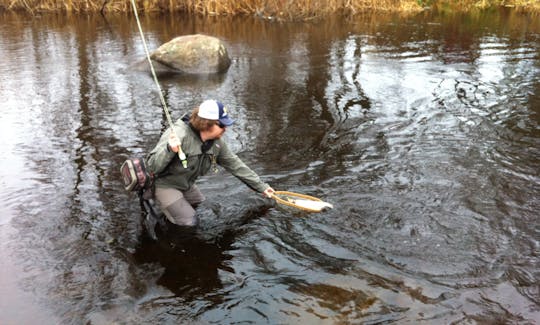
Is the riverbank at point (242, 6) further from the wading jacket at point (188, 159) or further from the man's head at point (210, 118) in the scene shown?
the man's head at point (210, 118)

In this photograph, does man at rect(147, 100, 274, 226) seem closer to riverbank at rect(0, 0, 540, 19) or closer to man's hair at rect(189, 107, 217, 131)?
man's hair at rect(189, 107, 217, 131)

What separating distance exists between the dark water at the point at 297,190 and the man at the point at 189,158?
0.52 metres

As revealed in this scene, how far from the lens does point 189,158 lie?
502cm

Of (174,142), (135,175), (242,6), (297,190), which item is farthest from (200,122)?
(242,6)

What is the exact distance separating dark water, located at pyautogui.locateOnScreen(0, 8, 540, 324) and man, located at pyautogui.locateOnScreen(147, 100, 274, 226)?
52 cm

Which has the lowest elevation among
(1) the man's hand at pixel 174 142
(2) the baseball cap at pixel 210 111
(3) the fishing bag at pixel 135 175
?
(3) the fishing bag at pixel 135 175

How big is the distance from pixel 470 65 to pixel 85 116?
10625mm

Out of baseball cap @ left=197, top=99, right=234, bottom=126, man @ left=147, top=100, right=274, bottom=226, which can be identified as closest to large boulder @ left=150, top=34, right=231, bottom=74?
man @ left=147, top=100, right=274, bottom=226

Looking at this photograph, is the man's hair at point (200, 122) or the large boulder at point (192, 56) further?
the large boulder at point (192, 56)

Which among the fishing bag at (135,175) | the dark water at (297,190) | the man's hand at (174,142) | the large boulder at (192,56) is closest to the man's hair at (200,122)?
the man's hand at (174,142)

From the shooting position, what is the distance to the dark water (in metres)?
4.60

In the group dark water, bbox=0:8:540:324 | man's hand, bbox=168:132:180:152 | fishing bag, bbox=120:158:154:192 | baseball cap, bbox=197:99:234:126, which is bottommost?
dark water, bbox=0:8:540:324

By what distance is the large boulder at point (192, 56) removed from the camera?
12.9 metres

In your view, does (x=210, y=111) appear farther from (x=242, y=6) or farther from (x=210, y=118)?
(x=242, y=6)
